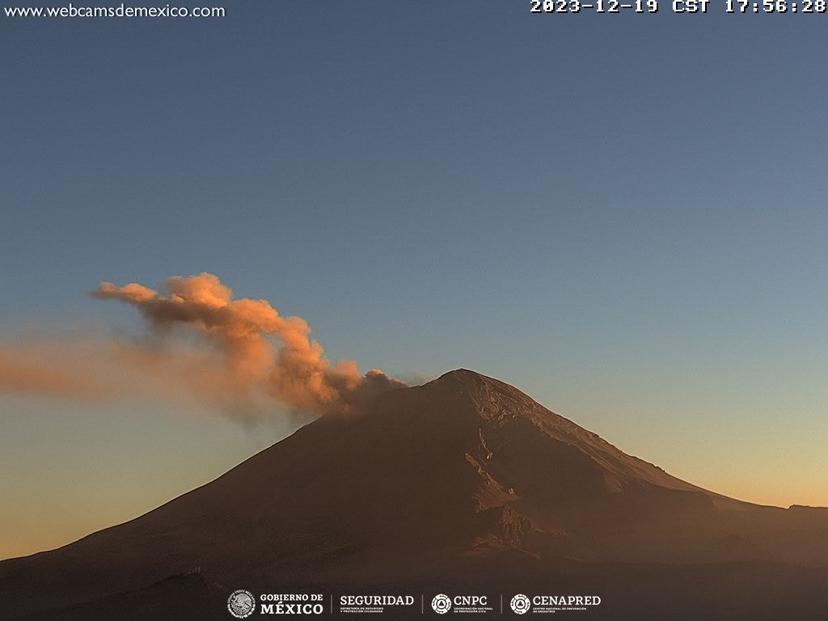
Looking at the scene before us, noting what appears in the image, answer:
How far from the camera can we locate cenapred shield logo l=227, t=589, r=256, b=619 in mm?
119812

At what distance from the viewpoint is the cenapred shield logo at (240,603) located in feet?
393

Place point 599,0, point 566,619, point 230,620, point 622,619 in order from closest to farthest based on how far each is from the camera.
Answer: point 599,0
point 230,620
point 622,619
point 566,619

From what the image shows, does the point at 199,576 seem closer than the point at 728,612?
Yes

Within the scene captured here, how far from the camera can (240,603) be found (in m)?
126

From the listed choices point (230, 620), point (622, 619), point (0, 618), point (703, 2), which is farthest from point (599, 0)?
point (0, 618)

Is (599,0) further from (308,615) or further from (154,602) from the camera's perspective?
(308,615)

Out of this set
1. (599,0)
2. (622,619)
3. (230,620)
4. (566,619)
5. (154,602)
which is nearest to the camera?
(599,0)

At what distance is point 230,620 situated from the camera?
497ft

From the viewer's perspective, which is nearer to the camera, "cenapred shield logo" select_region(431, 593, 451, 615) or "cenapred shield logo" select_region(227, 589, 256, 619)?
"cenapred shield logo" select_region(227, 589, 256, 619)

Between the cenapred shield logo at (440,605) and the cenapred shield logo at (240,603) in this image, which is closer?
the cenapred shield logo at (240,603)

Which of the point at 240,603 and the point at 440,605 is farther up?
the point at 240,603

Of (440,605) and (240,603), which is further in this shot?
(440,605)

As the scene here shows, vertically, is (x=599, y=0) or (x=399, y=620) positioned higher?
(x=599, y=0)

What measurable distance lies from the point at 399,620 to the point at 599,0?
116 m
